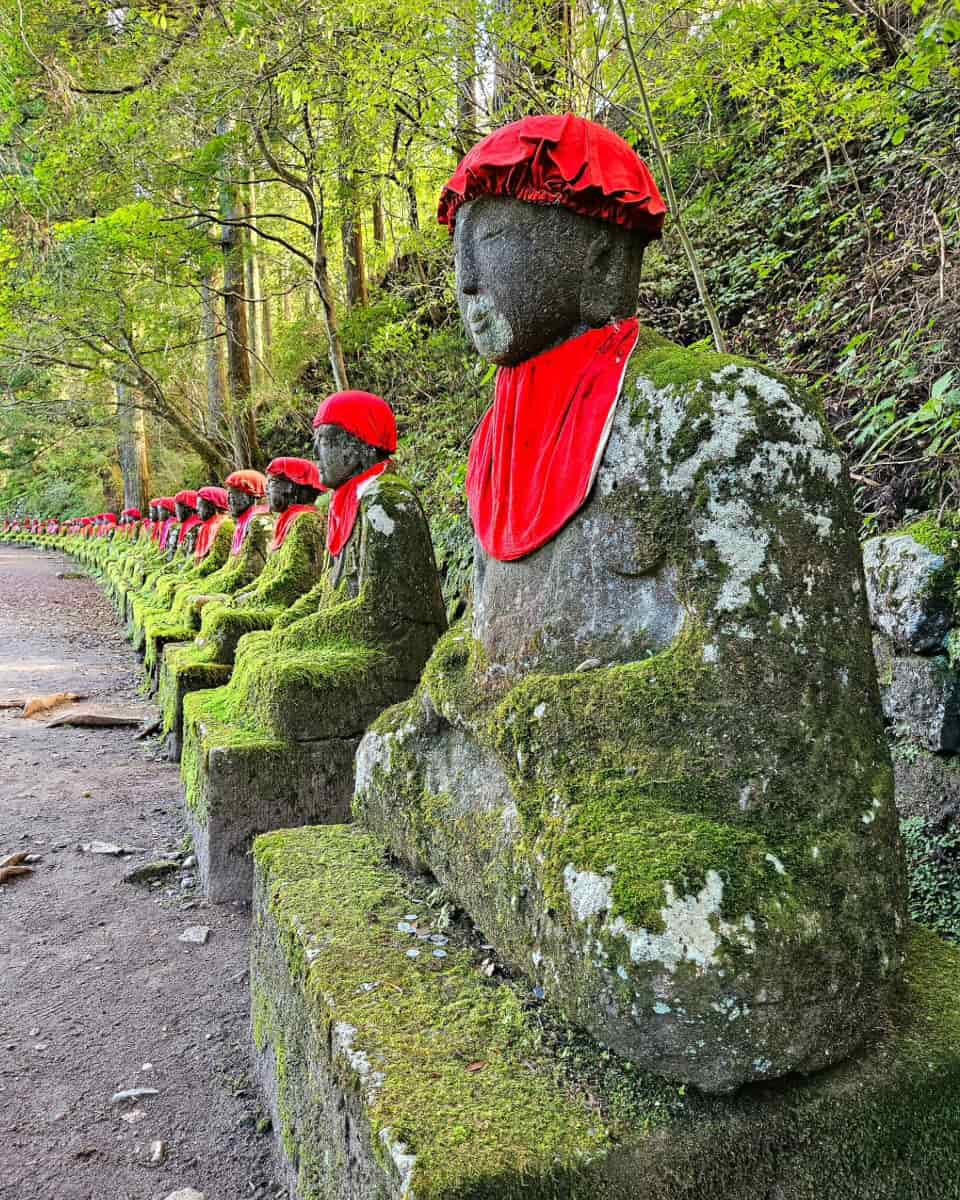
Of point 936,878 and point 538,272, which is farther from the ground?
point 538,272

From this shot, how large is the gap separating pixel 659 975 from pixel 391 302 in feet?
28.0

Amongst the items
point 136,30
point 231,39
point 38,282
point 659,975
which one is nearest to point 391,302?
point 231,39

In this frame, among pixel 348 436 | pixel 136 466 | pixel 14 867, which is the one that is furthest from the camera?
pixel 136 466

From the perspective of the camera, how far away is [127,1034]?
3287 millimetres

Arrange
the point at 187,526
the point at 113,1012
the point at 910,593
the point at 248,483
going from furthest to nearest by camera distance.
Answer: the point at 187,526
the point at 248,483
the point at 113,1012
the point at 910,593

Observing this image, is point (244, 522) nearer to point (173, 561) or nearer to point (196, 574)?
point (196, 574)

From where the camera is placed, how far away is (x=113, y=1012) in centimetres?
343

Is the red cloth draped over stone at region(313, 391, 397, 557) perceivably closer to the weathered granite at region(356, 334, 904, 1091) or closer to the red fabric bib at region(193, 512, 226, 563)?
the weathered granite at region(356, 334, 904, 1091)

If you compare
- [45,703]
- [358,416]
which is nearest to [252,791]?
[358,416]

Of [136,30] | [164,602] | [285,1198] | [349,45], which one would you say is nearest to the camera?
[285,1198]

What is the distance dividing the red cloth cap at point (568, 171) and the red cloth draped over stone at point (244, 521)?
6.56 metres

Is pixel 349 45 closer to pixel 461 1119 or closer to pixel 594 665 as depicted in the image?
pixel 594 665

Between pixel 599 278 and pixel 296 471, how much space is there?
451cm

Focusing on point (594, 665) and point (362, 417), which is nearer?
point (594, 665)
